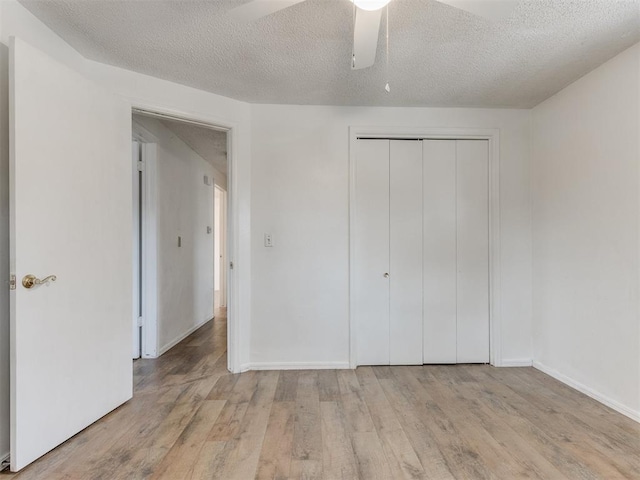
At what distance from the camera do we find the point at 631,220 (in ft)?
6.49

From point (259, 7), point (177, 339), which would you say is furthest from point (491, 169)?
point (177, 339)

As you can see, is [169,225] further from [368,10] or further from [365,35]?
[368,10]

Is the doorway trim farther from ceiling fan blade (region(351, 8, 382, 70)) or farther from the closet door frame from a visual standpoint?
ceiling fan blade (region(351, 8, 382, 70))

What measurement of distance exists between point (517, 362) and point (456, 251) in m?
1.09

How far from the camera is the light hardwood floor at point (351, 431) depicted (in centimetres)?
152

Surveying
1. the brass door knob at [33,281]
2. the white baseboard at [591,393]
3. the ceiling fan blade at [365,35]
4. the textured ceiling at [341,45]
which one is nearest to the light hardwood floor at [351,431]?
the white baseboard at [591,393]

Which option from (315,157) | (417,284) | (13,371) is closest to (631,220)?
(417,284)

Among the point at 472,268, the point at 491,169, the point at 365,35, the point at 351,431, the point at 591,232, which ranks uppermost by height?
the point at 365,35

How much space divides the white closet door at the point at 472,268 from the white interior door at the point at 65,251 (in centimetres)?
260

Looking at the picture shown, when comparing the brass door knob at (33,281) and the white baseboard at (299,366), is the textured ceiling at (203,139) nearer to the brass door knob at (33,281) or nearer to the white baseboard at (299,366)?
the brass door knob at (33,281)

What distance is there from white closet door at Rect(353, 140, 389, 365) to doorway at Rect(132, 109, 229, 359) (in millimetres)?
1251

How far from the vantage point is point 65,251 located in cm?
173

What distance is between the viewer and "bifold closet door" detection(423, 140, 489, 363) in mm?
2846

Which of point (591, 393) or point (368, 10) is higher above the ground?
point (368, 10)
